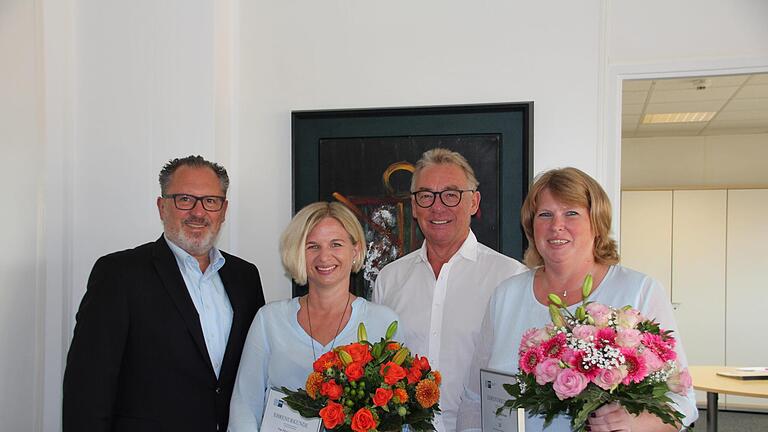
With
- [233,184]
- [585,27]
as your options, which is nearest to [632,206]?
[585,27]

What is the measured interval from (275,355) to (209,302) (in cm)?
41

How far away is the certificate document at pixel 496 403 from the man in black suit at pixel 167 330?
97 centimetres

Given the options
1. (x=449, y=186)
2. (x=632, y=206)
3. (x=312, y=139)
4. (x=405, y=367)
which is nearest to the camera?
(x=405, y=367)

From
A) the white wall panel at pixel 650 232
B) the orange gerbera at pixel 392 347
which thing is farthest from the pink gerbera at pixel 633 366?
the white wall panel at pixel 650 232

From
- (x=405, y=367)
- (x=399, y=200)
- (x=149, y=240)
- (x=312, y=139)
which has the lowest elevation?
(x=405, y=367)

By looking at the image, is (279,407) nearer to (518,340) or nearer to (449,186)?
(518,340)

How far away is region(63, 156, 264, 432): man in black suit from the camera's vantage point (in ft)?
7.25

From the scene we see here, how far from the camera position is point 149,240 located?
124 inches

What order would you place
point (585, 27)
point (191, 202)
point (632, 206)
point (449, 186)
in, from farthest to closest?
point (632, 206), point (585, 27), point (449, 186), point (191, 202)

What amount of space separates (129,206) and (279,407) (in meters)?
1.61

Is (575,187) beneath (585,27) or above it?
beneath

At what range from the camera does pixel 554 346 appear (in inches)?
65.4

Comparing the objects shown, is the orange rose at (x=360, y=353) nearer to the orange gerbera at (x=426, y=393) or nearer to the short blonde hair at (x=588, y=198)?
the orange gerbera at (x=426, y=393)

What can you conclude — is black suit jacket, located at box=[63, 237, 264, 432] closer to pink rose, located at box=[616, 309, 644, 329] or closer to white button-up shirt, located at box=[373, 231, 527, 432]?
white button-up shirt, located at box=[373, 231, 527, 432]
